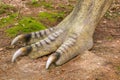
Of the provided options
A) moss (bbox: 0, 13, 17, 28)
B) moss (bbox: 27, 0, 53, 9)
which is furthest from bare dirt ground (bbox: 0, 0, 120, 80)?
moss (bbox: 27, 0, 53, 9)

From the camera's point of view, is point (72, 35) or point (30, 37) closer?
point (72, 35)

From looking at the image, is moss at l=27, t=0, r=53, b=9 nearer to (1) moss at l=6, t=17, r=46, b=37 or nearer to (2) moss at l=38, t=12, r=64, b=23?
(2) moss at l=38, t=12, r=64, b=23

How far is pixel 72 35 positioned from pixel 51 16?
57.1 inches

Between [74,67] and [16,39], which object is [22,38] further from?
[74,67]

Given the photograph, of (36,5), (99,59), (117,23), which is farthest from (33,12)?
(99,59)

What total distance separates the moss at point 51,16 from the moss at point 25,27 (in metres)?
0.31

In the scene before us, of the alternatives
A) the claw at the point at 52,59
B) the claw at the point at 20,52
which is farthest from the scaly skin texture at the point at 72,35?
the claw at the point at 52,59

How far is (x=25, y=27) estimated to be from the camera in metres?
5.30

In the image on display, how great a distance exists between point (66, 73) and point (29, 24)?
1553mm

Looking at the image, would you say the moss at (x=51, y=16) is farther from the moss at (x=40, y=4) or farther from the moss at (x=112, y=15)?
A: the moss at (x=112, y=15)

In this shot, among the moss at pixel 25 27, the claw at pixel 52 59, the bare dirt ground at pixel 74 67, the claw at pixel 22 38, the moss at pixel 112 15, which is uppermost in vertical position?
the claw at pixel 22 38

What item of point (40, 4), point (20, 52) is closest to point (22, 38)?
point (20, 52)

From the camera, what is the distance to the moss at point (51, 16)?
575cm

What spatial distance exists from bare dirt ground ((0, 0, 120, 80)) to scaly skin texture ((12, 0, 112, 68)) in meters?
0.09
